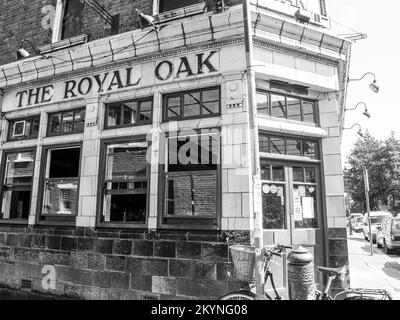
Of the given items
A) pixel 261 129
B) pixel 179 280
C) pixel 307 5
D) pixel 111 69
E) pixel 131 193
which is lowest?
pixel 179 280

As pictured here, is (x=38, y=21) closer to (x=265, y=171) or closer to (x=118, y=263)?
(x=118, y=263)

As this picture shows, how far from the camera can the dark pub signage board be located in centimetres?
589

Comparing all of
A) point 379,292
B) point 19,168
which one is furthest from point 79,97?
point 379,292

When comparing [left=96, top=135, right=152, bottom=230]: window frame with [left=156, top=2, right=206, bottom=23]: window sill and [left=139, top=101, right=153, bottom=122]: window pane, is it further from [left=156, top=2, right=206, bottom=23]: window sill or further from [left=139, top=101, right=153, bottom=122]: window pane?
[left=156, top=2, right=206, bottom=23]: window sill

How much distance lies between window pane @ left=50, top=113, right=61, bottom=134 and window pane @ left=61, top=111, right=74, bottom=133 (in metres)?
0.15

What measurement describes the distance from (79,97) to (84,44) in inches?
→ 47.6

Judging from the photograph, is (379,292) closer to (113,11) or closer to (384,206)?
(113,11)

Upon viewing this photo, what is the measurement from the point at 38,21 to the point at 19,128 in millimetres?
2924

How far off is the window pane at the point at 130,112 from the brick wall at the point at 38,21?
1786mm

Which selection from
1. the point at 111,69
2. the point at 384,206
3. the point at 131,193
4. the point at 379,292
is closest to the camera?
the point at 379,292

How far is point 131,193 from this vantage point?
6148 mm

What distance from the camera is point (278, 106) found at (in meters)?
6.09

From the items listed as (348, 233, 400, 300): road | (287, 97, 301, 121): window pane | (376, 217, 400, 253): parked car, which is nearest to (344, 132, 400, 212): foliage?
(376, 217, 400, 253): parked car

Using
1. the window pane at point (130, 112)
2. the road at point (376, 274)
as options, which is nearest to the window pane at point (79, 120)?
the window pane at point (130, 112)
